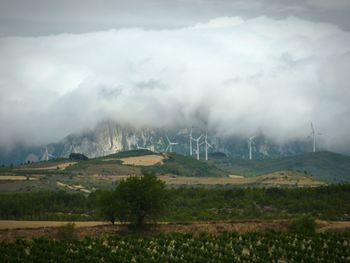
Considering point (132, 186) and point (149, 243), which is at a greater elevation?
point (132, 186)

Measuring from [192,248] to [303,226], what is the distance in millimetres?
30483

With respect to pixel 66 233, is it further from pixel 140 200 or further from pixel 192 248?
pixel 192 248

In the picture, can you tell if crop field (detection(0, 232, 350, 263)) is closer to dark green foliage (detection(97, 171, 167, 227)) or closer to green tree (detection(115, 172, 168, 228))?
green tree (detection(115, 172, 168, 228))

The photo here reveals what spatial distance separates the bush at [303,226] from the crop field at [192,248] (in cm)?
496

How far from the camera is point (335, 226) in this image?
12875cm

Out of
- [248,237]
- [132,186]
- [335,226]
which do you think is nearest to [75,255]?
[248,237]

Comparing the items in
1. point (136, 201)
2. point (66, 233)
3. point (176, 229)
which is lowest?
point (176, 229)

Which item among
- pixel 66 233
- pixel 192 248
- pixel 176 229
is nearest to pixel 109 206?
pixel 176 229

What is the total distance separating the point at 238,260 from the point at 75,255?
27.0m

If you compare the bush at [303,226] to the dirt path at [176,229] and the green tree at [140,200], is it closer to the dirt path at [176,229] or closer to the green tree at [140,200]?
the dirt path at [176,229]

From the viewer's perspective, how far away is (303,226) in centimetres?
12500

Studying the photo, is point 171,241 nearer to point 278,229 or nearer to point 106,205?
point 278,229

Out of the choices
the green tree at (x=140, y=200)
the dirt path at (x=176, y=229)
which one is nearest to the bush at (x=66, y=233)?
the dirt path at (x=176, y=229)

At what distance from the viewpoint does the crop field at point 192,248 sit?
98.1m
